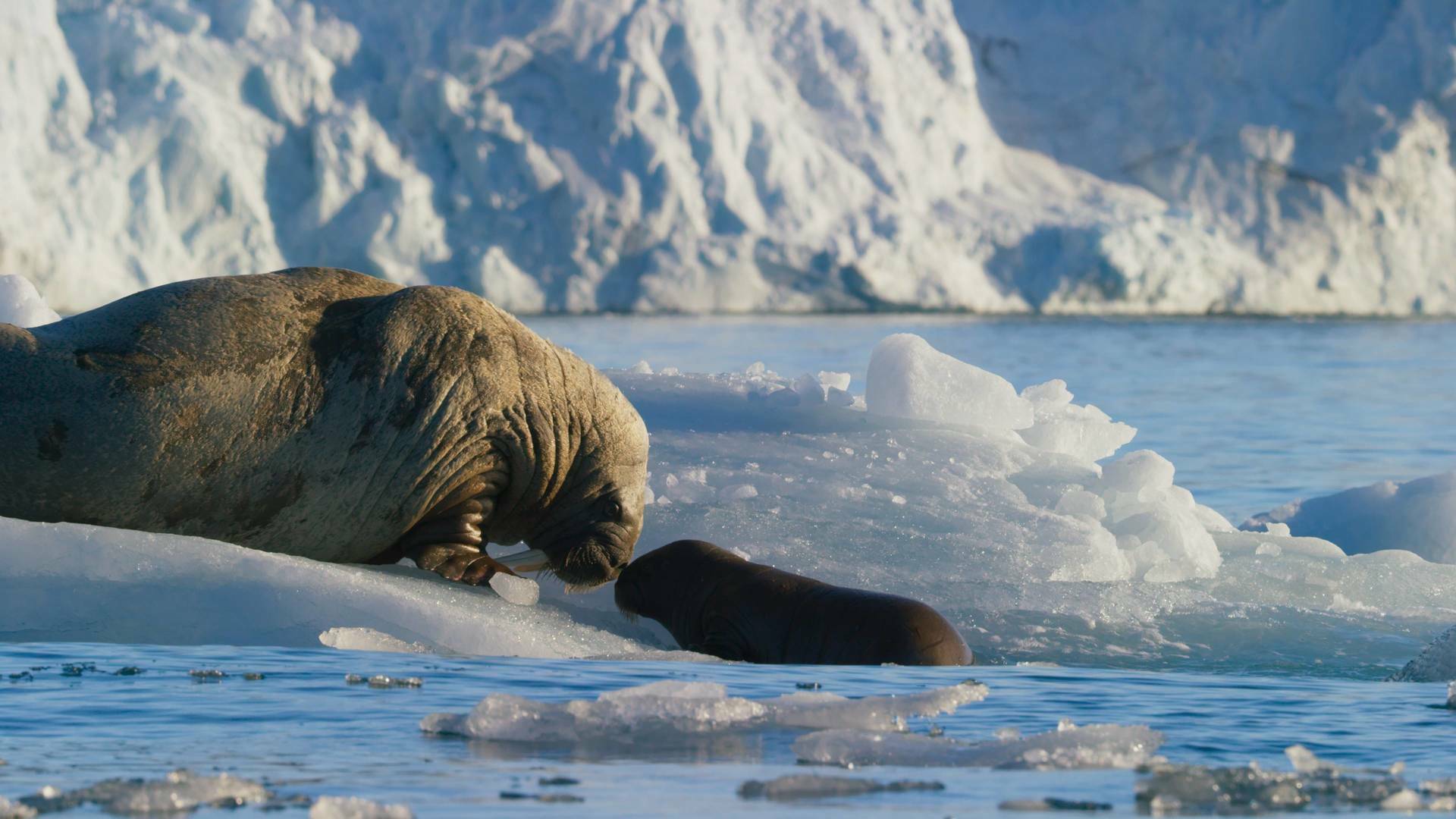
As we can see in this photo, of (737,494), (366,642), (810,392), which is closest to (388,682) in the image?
(366,642)

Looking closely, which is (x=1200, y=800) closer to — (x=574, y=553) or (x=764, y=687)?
(x=764, y=687)

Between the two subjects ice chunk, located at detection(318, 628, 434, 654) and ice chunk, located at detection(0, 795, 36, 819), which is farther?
ice chunk, located at detection(318, 628, 434, 654)

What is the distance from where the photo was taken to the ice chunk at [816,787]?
2.85 metres

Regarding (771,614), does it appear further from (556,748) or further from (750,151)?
(750,151)

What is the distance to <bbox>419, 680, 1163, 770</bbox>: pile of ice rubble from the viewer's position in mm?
3176

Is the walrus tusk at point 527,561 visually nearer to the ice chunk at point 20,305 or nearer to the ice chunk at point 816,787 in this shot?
the ice chunk at point 20,305

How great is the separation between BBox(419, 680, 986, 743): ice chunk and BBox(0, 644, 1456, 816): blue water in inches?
2.8

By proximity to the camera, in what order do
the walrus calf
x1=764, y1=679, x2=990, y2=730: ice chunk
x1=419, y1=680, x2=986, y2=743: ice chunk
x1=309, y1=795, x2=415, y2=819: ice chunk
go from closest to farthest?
x1=309, y1=795, x2=415, y2=819: ice chunk < x1=419, y1=680, x2=986, y2=743: ice chunk < x1=764, y1=679, x2=990, y2=730: ice chunk < the walrus calf

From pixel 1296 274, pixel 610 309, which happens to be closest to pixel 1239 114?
pixel 1296 274

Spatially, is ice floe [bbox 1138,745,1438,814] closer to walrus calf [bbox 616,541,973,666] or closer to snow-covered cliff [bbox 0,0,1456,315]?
walrus calf [bbox 616,541,973,666]

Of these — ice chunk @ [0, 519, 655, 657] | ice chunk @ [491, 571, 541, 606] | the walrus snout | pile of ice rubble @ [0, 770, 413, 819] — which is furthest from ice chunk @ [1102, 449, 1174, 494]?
pile of ice rubble @ [0, 770, 413, 819]

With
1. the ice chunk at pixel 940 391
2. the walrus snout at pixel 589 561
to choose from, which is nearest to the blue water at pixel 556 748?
the walrus snout at pixel 589 561

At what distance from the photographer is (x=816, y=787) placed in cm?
288

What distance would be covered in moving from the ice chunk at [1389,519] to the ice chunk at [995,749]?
4577 millimetres
